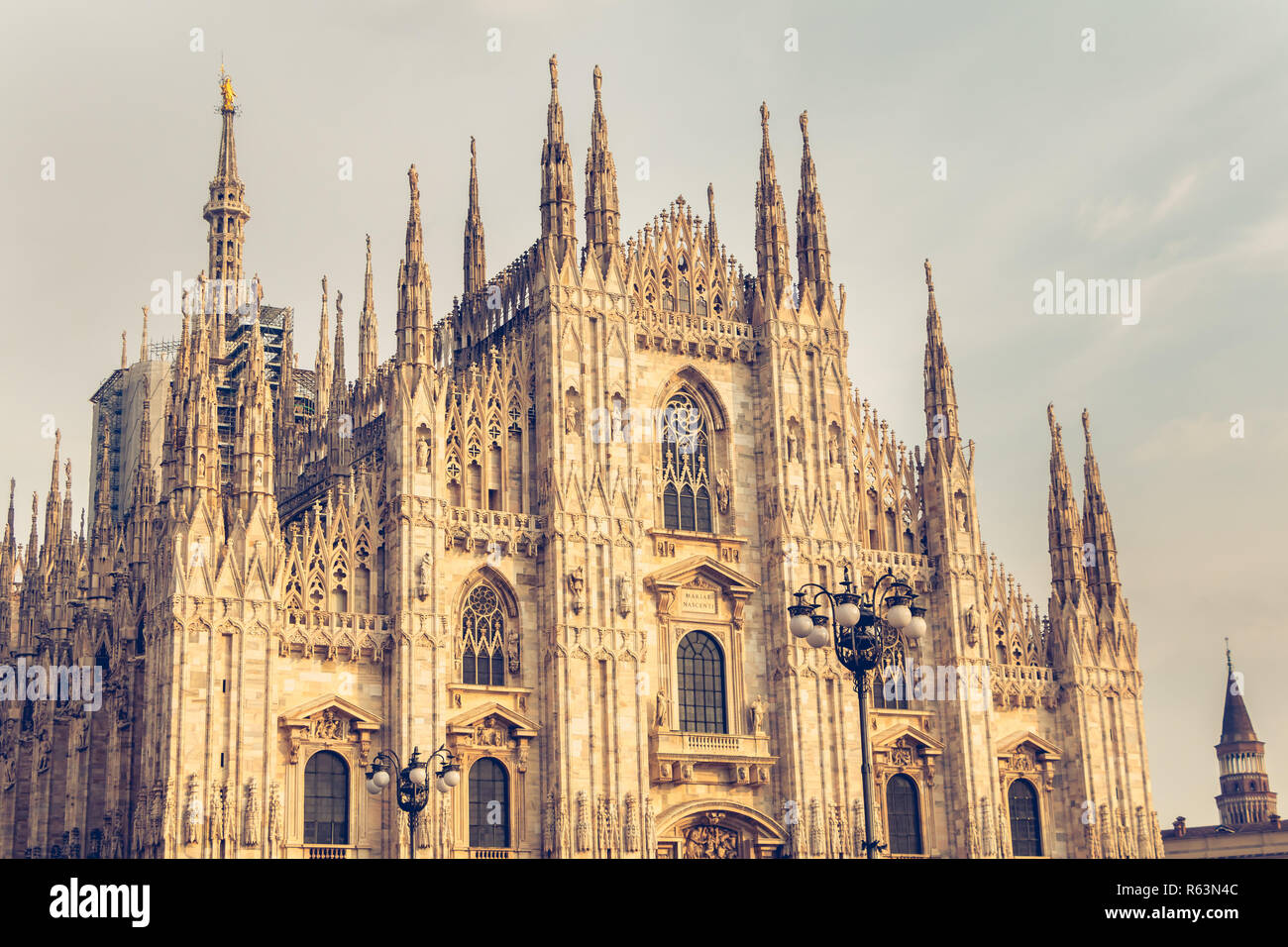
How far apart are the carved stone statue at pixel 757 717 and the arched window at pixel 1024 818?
1025 cm

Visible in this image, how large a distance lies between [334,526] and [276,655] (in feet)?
14.8

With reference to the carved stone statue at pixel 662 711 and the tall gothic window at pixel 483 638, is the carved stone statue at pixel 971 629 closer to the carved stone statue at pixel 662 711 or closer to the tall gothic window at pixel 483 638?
the carved stone statue at pixel 662 711

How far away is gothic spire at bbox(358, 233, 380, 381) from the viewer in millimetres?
59312

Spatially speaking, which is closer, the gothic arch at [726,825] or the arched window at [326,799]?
the arched window at [326,799]

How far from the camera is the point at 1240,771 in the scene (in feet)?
393

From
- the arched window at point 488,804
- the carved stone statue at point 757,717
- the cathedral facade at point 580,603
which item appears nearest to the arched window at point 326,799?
the cathedral facade at point 580,603

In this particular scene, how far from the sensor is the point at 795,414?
2224 inches

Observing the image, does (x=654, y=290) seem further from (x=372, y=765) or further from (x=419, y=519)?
(x=372, y=765)

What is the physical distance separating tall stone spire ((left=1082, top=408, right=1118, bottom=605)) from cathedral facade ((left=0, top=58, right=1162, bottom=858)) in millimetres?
113

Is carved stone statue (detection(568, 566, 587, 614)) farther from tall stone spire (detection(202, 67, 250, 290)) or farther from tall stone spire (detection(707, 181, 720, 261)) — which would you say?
tall stone spire (detection(202, 67, 250, 290))

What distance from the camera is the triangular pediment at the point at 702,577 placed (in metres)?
53.1

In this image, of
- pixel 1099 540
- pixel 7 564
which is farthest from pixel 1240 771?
Answer: pixel 7 564
